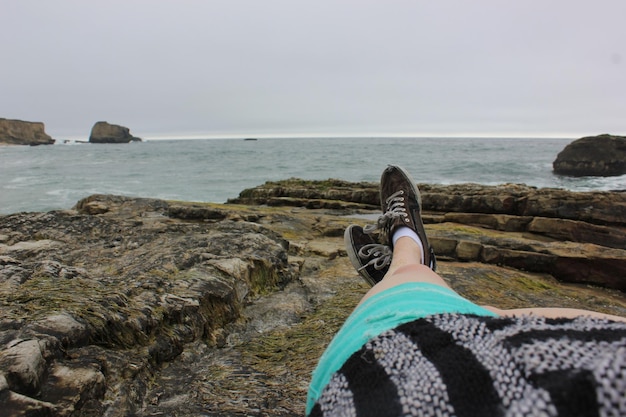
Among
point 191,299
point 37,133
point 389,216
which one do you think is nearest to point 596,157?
point 389,216

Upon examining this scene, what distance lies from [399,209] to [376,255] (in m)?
0.65

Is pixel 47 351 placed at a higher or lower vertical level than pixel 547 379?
lower

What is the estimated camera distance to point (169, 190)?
20.0 m

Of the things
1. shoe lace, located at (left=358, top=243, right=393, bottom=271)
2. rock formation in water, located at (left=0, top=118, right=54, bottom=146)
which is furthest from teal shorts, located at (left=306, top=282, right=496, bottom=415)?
rock formation in water, located at (left=0, top=118, right=54, bottom=146)

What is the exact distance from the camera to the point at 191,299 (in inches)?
87.9

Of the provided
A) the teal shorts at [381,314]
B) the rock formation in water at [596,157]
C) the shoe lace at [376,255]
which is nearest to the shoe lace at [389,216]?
the shoe lace at [376,255]

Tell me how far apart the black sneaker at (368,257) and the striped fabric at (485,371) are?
1604 mm

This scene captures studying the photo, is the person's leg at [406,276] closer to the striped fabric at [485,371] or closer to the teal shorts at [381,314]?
the teal shorts at [381,314]

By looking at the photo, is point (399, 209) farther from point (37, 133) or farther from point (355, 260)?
point (37, 133)

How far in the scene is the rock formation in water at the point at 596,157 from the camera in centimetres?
2728

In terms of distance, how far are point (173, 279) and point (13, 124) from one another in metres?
107

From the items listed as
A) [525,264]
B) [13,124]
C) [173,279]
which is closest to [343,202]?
[525,264]

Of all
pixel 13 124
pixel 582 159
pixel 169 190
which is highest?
pixel 13 124

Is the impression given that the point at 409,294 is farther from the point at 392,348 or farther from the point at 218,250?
the point at 218,250
